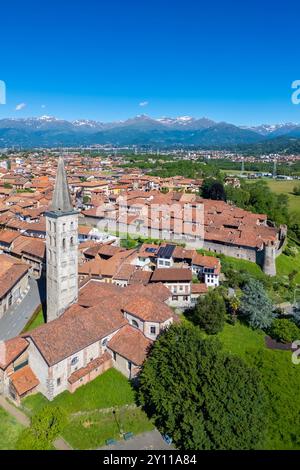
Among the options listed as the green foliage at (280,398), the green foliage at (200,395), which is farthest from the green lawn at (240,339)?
the green foliage at (200,395)

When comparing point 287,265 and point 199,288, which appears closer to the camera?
point 199,288

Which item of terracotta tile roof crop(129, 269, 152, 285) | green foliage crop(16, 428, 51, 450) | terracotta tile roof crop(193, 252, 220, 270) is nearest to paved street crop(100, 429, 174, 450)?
green foliage crop(16, 428, 51, 450)

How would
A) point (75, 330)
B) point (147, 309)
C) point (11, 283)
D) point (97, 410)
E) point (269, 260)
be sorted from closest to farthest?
point (97, 410) → point (75, 330) → point (147, 309) → point (11, 283) → point (269, 260)

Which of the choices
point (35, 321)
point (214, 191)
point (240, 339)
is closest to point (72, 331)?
point (35, 321)

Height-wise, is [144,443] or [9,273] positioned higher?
[9,273]

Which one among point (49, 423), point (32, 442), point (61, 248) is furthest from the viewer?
point (61, 248)

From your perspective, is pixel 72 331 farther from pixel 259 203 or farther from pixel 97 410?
pixel 259 203

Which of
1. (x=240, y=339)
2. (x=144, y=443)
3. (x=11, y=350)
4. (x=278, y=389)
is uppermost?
(x=11, y=350)

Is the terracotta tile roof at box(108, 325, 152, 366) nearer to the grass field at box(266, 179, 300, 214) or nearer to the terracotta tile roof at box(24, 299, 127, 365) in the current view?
the terracotta tile roof at box(24, 299, 127, 365)
